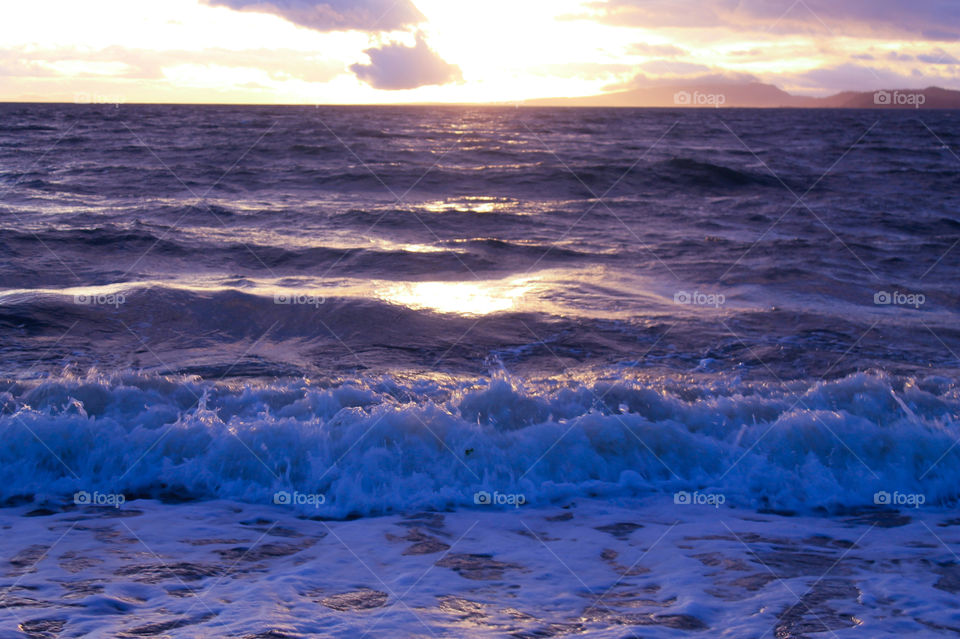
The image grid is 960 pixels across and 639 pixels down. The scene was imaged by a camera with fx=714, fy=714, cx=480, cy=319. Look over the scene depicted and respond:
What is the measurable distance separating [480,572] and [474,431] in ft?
5.65

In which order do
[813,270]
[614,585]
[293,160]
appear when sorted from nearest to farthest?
[614,585] < [813,270] < [293,160]

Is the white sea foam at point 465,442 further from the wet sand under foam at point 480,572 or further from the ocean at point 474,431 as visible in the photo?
the wet sand under foam at point 480,572

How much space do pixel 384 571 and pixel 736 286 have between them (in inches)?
304

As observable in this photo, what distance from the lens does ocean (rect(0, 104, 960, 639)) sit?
362cm

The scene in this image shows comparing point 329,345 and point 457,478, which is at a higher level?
point 329,345

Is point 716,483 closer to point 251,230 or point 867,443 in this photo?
point 867,443

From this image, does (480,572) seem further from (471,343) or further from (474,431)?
(471,343)

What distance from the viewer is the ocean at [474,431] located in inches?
142

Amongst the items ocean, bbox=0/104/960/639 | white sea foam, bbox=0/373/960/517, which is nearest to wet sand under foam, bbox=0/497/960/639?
ocean, bbox=0/104/960/639

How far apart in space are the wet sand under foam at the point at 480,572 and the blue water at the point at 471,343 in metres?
0.41

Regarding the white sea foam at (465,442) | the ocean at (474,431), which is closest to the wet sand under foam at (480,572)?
the ocean at (474,431)

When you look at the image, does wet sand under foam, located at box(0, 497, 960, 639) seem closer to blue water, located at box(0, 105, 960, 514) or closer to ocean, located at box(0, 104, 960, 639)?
ocean, located at box(0, 104, 960, 639)

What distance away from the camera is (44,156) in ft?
72.9

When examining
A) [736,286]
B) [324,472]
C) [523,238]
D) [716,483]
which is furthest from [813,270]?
[324,472]
